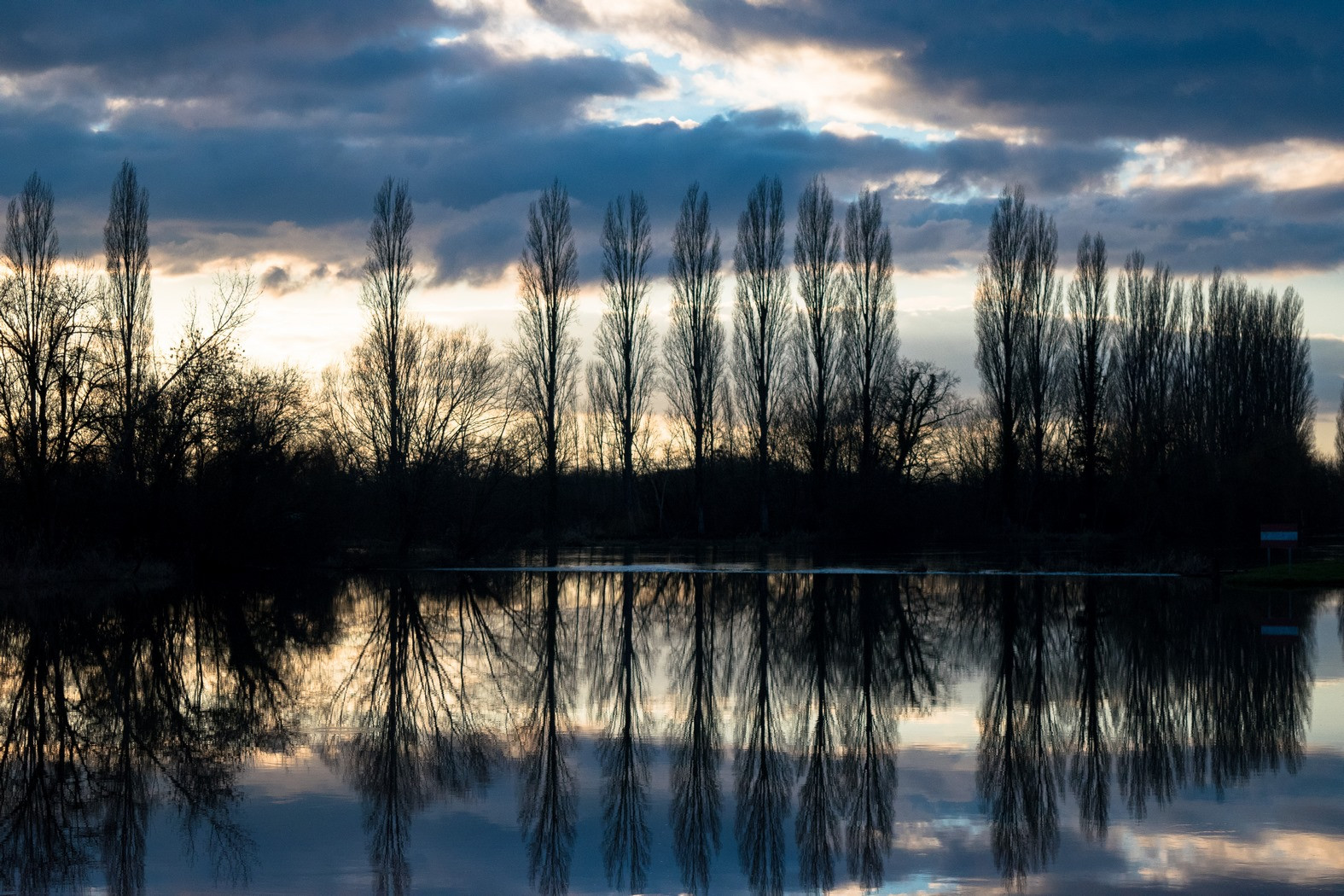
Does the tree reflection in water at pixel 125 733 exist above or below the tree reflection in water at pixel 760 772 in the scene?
above

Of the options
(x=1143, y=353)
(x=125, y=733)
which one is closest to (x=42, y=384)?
(x=125, y=733)

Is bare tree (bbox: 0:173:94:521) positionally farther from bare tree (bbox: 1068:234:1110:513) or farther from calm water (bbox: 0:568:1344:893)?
bare tree (bbox: 1068:234:1110:513)

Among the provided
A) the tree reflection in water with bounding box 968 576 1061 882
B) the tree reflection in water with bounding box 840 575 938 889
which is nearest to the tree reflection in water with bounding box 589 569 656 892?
the tree reflection in water with bounding box 840 575 938 889

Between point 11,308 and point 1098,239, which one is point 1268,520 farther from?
point 11,308

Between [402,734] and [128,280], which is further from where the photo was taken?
[128,280]

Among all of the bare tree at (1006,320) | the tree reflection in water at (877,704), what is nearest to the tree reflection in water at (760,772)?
the tree reflection in water at (877,704)

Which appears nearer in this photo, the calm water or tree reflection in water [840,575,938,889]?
the calm water

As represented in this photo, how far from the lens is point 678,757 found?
8078 millimetres

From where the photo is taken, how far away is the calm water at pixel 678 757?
18.6 feet

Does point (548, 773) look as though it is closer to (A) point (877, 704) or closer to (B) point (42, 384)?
(A) point (877, 704)

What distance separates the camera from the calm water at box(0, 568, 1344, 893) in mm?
5680

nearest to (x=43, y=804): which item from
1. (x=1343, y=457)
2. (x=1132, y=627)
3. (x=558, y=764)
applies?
(x=558, y=764)

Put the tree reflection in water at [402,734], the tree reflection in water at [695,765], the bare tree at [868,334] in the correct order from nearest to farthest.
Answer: the tree reflection in water at [695,765] < the tree reflection in water at [402,734] < the bare tree at [868,334]

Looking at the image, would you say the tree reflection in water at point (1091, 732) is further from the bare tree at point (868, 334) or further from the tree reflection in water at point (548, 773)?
the bare tree at point (868, 334)
